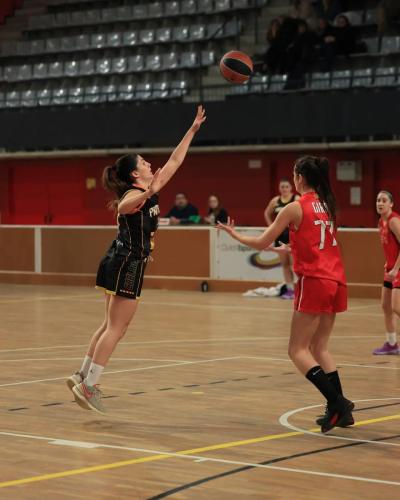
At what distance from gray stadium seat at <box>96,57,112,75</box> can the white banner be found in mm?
8674

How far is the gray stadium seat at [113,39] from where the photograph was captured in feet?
96.8

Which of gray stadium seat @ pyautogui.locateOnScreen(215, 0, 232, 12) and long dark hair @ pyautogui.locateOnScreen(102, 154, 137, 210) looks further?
gray stadium seat @ pyautogui.locateOnScreen(215, 0, 232, 12)

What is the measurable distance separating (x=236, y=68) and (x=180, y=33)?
17.8m

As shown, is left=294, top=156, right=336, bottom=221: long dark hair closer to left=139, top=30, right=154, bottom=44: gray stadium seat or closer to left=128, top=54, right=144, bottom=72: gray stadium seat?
left=128, top=54, right=144, bottom=72: gray stadium seat

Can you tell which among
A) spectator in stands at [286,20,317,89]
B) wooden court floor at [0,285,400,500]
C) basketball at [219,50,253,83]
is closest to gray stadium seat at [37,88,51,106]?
spectator in stands at [286,20,317,89]

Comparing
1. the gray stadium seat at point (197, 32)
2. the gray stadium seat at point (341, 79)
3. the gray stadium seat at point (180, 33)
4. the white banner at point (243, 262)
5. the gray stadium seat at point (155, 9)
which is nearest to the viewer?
the white banner at point (243, 262)

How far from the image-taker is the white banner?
69.4 feet

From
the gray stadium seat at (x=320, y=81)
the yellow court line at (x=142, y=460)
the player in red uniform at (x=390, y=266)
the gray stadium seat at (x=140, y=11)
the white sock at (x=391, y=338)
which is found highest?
the gray stadium seat at (x=140, y=11)

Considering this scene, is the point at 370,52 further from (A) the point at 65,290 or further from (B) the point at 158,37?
(A) the point at 65,290

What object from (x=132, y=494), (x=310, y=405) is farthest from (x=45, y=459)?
(x=310, y=405)

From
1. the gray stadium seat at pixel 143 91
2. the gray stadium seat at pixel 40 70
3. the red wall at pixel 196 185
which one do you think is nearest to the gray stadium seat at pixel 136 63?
the gray stadium seat at pixel 143 91

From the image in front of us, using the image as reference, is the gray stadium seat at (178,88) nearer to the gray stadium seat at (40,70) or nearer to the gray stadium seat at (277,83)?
the gray stadium seat at (277,83)

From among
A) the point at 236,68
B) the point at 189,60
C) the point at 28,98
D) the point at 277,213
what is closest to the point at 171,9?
the point at 189,60

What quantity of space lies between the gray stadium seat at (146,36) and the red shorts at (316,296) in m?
21.5
